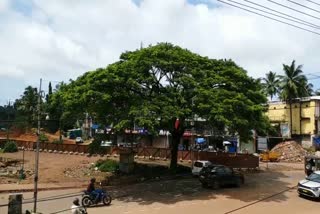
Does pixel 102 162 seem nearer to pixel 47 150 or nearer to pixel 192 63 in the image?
pixel 192 63

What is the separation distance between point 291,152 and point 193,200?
126ft

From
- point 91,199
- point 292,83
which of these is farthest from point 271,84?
point 91,199

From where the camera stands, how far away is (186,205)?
2641cm

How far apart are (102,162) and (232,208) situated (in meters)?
21.4

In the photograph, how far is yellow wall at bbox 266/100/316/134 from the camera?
68.5 m

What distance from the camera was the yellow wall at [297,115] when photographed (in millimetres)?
68500

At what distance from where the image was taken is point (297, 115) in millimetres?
70812

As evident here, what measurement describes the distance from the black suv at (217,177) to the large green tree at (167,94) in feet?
9.56

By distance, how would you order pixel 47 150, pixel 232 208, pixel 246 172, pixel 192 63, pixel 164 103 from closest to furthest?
pixel 232 208 < pixel 164 103 < pixel 192 63 < pixel 246 172 < pixel 47 150

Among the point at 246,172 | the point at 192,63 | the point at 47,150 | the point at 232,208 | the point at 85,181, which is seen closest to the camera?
the point at 232,208

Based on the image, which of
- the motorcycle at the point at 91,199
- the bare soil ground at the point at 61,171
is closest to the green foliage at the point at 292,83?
the bare soil ground at the point at 61,171

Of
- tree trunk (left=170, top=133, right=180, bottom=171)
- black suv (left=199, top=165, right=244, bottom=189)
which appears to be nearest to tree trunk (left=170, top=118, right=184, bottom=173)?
tree trunk (left=170, top=133, right=180, bottom=171)

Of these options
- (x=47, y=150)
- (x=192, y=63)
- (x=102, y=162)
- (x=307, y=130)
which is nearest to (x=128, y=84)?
(x=192, y=63)

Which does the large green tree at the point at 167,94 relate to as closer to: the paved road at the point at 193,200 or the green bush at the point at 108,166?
the paved road at the point at 193,200
